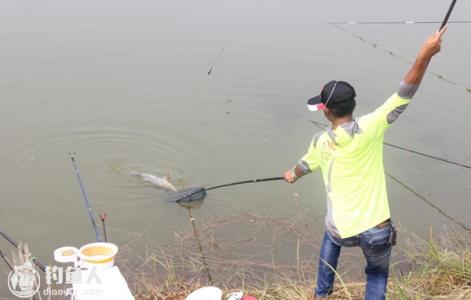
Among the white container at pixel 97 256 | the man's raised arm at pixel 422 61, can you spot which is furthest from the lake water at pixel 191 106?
the man's raised arm at pixel 422 61

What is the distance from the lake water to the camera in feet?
20.4

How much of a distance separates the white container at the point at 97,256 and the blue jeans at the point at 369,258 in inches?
60.8

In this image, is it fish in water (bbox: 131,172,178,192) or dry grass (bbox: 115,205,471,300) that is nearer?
dry grass (bbox: 115,205,471,300)

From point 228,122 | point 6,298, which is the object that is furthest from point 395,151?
point 6,298

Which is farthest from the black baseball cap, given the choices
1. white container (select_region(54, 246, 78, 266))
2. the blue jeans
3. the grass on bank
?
white container (select_region(54, 246, 78, 266))

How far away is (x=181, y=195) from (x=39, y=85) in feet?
14.1

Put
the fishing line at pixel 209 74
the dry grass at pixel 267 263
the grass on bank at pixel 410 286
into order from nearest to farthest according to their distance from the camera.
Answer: the grass on bank at pixel 410 286, the dry grass at pixel 267 263, the fishing line at pixel 209 74

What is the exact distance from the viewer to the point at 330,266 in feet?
12.1

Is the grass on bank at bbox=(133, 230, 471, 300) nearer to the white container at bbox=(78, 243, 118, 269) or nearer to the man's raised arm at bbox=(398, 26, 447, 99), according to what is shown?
the white container at bbox=(78, 243, 118, 269)

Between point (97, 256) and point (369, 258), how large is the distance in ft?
5.85

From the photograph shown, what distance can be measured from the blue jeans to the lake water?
208cm

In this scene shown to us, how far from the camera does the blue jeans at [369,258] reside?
3.38 metres

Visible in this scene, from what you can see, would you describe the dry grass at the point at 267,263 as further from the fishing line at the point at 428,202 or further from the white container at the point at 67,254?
the white container at the point at 67,254

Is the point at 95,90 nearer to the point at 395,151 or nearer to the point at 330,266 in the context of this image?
the point at 395,151
